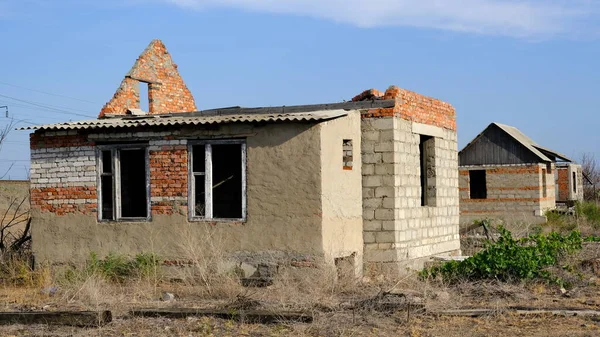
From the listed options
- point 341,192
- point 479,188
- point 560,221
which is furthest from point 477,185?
point 341,192

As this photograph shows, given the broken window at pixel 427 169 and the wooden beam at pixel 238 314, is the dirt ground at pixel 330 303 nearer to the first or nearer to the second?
the wooden beam at pixel 238 314

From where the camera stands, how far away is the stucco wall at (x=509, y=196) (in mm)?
27641

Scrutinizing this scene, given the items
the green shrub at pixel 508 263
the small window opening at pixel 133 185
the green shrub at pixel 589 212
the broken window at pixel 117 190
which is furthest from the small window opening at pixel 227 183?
the green shrub at pixel 589 212

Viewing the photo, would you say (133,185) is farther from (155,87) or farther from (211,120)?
(155,87)

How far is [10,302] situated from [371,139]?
6.67 meters

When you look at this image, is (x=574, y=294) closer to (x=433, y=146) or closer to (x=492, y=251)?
(x=492, y=251)

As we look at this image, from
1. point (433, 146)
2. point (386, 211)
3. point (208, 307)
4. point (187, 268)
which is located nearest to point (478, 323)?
point (208, 307)

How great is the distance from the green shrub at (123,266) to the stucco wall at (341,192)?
3.09 m

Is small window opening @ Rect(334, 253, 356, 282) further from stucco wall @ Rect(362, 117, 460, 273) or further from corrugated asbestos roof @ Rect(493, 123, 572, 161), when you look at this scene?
corrugated asbestos roof @ Rect(493, 123, 572, 161)

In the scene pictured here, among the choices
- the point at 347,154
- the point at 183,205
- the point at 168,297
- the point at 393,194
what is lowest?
the point at 168,297

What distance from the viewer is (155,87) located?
20.7m

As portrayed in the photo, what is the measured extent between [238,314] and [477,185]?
69.9 feet

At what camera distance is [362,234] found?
1411 centimetres

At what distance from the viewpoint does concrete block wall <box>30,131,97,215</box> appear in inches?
557
